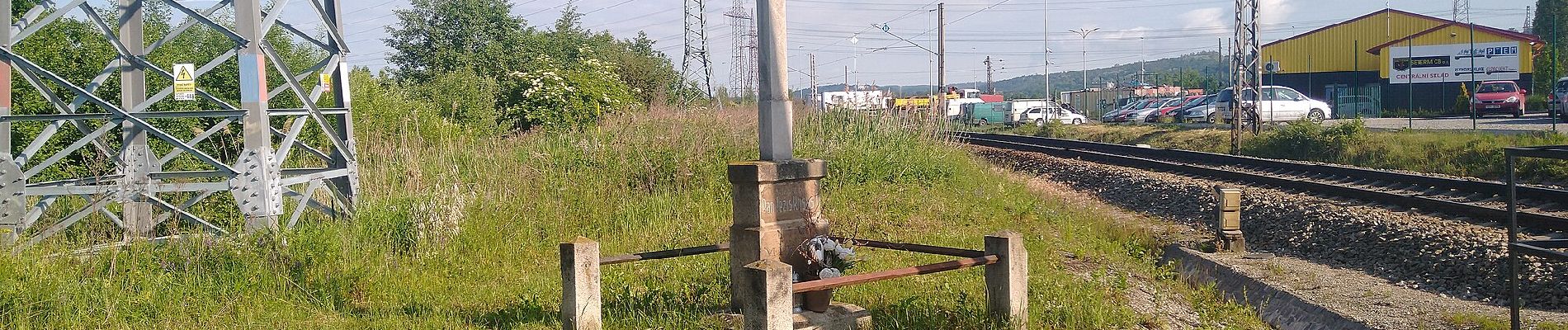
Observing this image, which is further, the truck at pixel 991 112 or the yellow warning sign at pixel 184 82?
the truck at pixel 991 112

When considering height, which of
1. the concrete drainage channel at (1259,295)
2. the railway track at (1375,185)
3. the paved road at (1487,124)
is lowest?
the concrete drainage channel at (1259,295)

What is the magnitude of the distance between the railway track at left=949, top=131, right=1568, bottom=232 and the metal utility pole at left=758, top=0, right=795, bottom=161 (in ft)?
27.5

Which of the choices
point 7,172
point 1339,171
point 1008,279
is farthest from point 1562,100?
point 7,172

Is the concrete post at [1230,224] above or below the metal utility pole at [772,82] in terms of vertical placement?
below

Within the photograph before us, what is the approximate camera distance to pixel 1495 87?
36.5 m

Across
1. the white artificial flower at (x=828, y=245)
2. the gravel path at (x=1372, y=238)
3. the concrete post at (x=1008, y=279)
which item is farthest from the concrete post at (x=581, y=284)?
the gravel path at (x=1372, y=238)

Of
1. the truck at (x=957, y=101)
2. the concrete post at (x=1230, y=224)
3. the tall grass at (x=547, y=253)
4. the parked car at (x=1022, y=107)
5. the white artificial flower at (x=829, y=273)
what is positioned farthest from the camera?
the truck at (x=957, y=101)

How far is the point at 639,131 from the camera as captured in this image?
14.5 metres

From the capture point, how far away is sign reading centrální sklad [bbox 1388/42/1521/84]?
144ft

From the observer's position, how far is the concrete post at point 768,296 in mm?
5188

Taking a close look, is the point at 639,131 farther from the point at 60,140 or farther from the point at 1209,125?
the point at 1209,125

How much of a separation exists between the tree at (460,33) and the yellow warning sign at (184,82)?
149 feet

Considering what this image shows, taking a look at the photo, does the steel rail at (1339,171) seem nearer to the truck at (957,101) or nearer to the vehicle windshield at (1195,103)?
the vehicle windshield at (1195,103)

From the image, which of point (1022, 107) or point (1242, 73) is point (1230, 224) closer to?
point (1242, 73)
